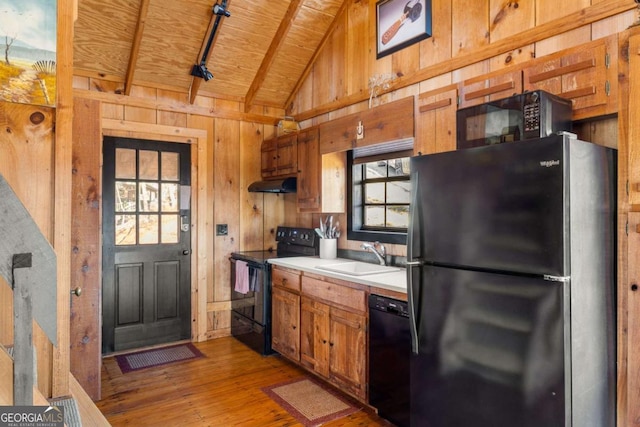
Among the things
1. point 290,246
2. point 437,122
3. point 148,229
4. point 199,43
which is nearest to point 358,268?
point 290,246

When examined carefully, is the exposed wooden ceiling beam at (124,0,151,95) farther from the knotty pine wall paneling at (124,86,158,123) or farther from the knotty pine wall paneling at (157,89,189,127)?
the knotty pine wall paneling at (157,89,189,127)

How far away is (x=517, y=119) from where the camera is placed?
1930mm

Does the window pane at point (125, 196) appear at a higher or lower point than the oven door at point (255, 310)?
higher

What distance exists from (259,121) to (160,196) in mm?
1389

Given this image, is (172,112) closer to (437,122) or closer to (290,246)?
(290,246)

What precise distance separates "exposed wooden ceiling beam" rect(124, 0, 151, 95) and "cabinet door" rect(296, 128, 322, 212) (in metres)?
1.62

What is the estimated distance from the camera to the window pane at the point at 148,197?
400 cm

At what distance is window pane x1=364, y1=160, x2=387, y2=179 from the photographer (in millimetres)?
3531

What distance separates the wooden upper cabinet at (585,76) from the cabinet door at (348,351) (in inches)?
69.2

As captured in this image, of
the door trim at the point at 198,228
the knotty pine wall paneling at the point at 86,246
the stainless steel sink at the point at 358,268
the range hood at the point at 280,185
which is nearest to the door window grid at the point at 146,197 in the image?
the door trim at the point at 198,228

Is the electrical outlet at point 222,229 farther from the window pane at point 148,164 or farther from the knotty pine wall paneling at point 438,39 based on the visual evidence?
the knotty pine wall paneling at point 438,39

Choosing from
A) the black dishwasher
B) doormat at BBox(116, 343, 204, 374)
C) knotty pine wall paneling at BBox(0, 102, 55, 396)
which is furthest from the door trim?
knotty pine wall paneling at BBox(0, 102, 55, 396)

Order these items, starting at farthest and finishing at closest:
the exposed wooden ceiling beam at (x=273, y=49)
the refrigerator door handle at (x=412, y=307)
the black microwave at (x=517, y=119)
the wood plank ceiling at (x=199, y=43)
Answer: the exposed wooden ceiling beam at (x=273, y=49), the wood plank ceiling at (x=199, y=43), the refrigerator door handle at (x=412, y=307), the black microwave at (x=517, y=119)

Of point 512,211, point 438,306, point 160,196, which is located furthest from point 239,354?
point 512,211
